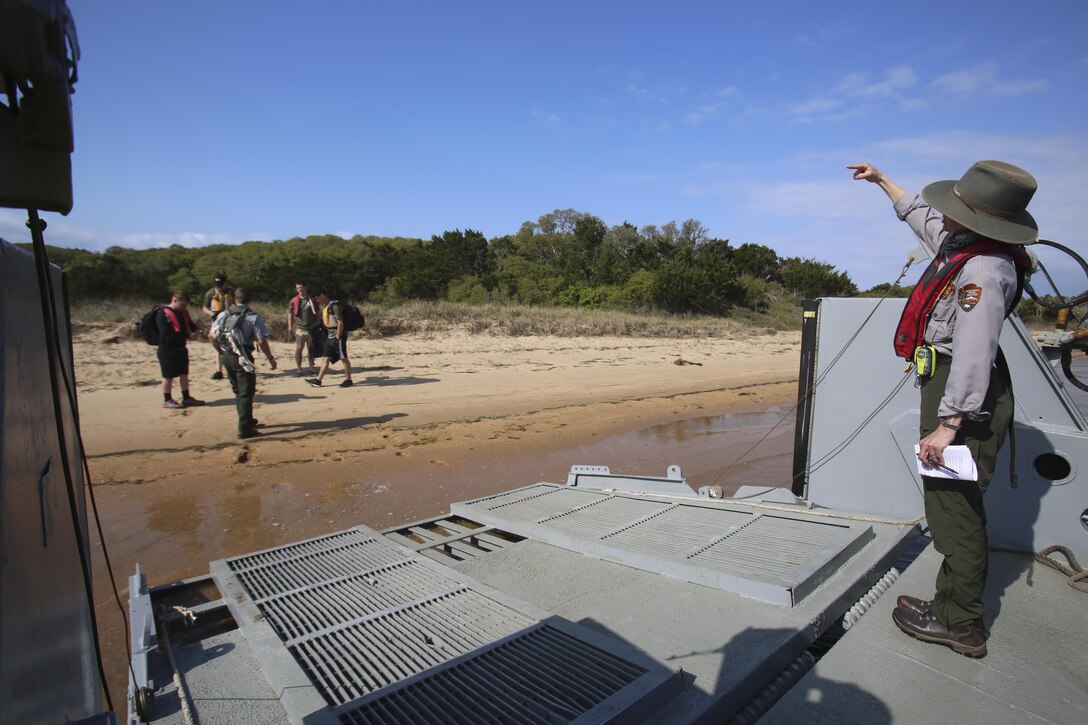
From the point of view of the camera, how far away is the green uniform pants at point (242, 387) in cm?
789

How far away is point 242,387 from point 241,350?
1.69ft

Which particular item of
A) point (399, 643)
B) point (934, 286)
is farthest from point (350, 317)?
point (934, 286)

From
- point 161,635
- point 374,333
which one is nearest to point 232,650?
point 161,635

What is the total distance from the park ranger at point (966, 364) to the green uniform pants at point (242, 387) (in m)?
7.60

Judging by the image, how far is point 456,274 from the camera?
117 feet

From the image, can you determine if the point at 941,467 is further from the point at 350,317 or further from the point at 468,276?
the point at 468,276

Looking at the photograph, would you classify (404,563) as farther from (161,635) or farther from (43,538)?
(43,538)

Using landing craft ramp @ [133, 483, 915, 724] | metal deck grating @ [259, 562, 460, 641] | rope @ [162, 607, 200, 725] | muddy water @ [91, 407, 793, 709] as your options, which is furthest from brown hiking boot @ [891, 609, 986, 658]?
muddy water @ [91, 407, 793, 709]

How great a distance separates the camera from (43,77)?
1129mm

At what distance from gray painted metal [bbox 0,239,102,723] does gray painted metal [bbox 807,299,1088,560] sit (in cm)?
427

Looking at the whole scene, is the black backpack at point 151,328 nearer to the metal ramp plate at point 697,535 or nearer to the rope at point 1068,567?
the metal ramp plate at point 697,535

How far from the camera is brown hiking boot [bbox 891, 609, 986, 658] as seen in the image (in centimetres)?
239

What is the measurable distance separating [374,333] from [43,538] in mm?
16304

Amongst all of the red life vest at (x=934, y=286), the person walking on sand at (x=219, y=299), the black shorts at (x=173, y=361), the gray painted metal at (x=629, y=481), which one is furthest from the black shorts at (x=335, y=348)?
the red life vest at (x=934, y=286)
